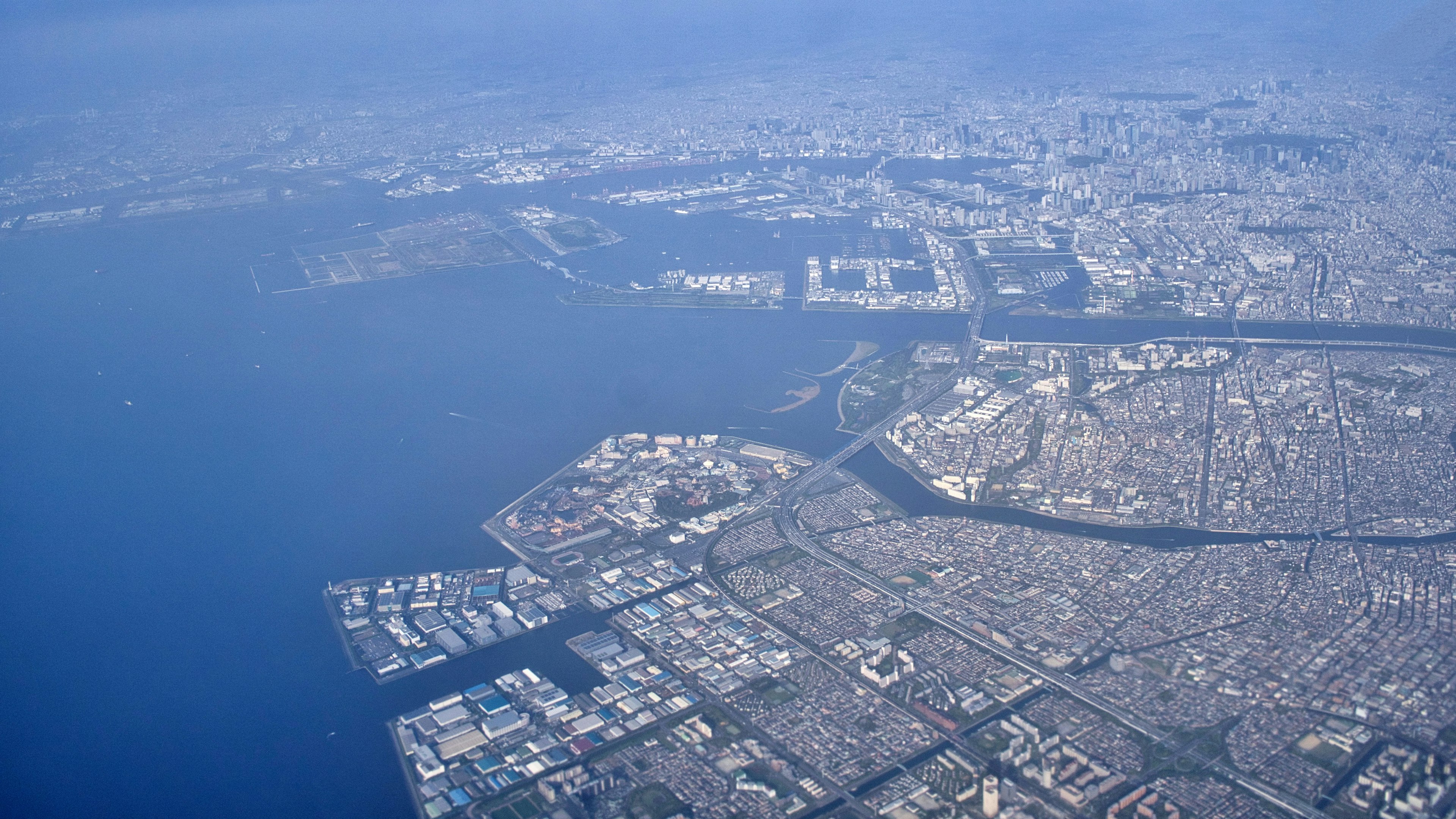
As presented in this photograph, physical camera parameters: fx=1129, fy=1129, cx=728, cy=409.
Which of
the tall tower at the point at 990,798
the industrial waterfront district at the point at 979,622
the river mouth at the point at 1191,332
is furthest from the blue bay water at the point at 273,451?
the tall tower at the point at 990,798

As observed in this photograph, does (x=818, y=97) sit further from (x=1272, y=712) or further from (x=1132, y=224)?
(x=1272, y=712)

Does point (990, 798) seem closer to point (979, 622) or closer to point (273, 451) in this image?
point (979, 622)

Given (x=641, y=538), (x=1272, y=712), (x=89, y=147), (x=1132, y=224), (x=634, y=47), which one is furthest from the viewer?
(x=634, y=47)

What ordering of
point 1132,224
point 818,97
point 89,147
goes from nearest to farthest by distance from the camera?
point 1132,224 < point 89,147 < point 818,97

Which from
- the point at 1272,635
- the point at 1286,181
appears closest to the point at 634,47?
the point at 1286,181

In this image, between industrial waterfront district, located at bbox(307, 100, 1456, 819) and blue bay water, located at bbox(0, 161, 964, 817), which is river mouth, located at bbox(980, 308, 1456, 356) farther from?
blue bay water, located at bbox(0, 161, 964, 817)

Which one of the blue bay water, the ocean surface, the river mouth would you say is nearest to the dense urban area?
the river mouth
